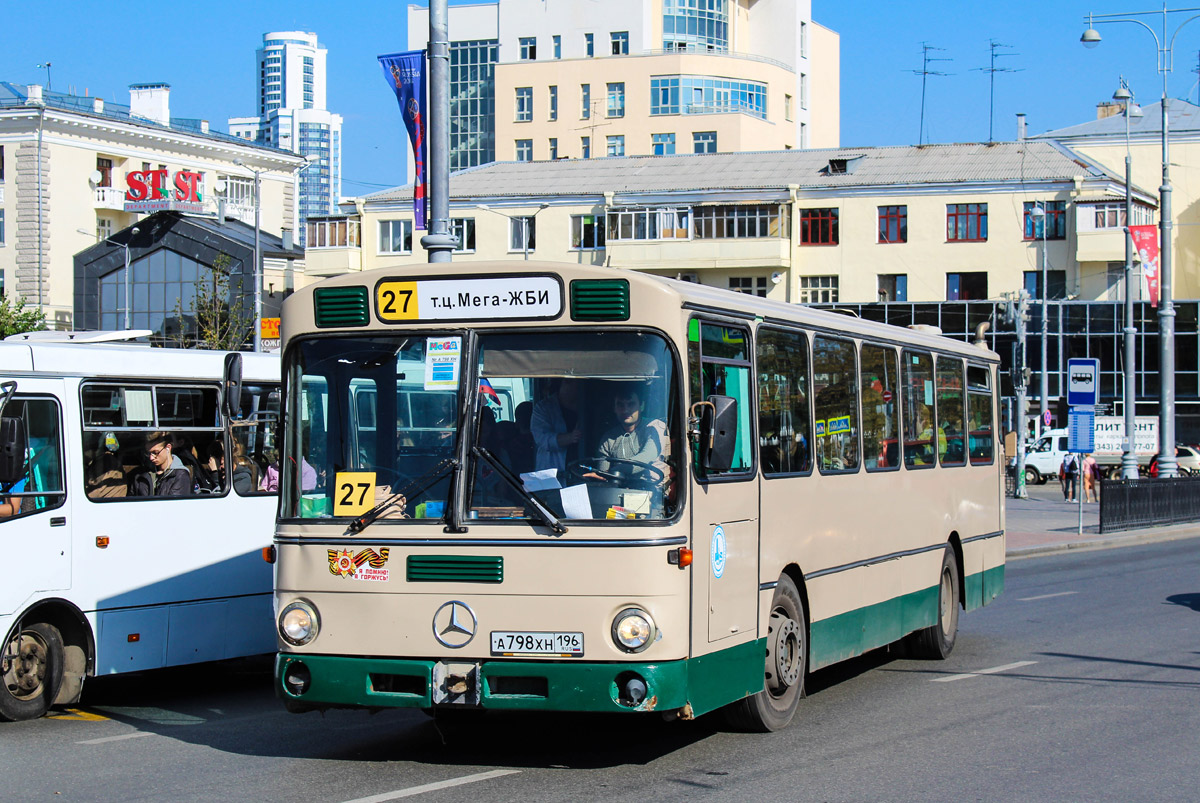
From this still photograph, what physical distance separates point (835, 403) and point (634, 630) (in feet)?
11.1

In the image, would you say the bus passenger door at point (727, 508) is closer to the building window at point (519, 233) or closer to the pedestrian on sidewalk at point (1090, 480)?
the pedestrian on sidewalk at point (1090, 480)

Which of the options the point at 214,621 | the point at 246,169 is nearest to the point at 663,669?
the point at 214,621

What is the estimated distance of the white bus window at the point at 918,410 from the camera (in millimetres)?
12039

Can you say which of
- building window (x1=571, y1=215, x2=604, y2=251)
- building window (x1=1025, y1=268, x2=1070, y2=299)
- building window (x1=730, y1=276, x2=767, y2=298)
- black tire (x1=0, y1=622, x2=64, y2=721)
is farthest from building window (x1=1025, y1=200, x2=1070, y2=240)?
black tire (x1=0, y1=622, x2=64, y2=721)

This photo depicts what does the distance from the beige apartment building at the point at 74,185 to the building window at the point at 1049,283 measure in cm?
3863

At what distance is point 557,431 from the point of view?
25.4 feet

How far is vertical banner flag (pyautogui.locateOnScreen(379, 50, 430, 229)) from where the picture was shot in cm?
1461

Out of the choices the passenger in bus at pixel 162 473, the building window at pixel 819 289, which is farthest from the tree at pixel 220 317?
the passenger in bus at pixel 162 473

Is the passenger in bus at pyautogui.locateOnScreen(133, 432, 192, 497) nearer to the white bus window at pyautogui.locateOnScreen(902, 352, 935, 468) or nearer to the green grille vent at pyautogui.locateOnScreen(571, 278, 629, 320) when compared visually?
the green grille vent at pyautogui.locateOnScreen(571, 278, 629, 320)

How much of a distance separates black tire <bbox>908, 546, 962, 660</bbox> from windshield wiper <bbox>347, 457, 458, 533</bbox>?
248 inches

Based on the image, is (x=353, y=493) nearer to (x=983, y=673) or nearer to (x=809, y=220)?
(x=983, y=673)

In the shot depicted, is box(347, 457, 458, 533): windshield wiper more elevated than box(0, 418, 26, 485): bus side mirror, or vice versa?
box(0, 418, 26, 485): bus side mirror

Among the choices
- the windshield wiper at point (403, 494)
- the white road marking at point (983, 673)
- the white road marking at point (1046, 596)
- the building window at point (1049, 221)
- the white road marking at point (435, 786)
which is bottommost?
the white road marking at point (1046, 596)

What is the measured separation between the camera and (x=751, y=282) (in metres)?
76.1
